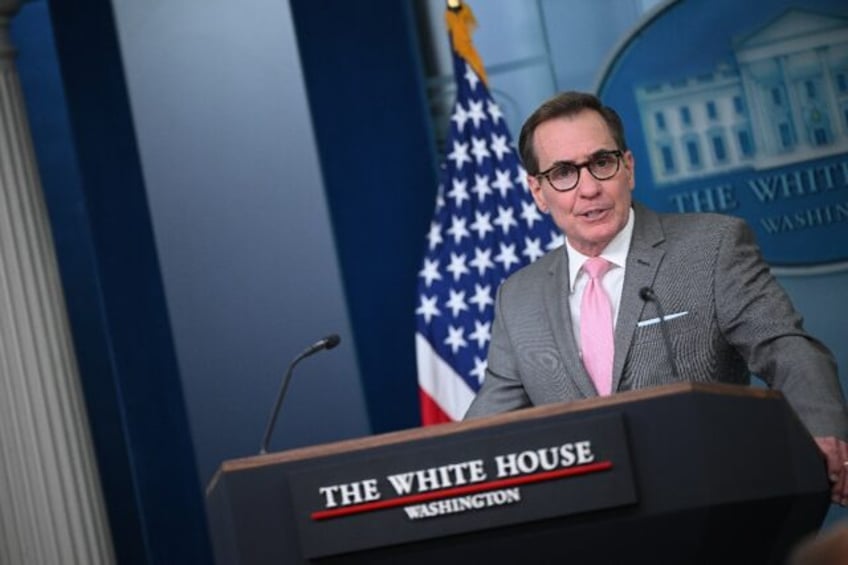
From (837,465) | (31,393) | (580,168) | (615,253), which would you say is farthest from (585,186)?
(31,393)

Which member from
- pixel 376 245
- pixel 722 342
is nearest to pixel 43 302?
pixel 376 245

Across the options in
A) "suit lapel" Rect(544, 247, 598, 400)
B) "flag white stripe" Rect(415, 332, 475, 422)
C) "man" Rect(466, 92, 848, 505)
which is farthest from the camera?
"flag white stripe" Rect(415, 332, 475, 422)

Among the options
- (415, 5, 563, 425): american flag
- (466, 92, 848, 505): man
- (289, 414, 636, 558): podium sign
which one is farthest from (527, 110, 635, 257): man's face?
(415, 5, 563, 425): american flag

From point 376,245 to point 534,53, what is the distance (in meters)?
0.87

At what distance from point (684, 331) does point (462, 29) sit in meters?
2.20

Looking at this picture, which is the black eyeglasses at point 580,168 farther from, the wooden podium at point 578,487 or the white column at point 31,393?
the white column at point 31,393

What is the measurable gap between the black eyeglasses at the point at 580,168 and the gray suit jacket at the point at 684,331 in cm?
15

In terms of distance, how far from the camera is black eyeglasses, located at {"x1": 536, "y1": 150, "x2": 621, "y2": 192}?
11.4 feet

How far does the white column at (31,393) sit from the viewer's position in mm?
5508

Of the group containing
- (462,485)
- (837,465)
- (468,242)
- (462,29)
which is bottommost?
(837,465)

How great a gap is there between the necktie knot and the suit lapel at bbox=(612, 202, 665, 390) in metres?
0.07

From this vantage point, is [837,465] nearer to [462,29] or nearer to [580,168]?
[580,168]

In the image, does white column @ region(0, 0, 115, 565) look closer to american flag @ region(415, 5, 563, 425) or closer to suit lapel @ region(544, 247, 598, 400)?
american flag @ region(415, 5, 563, 425)

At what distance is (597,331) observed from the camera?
3.47 m
